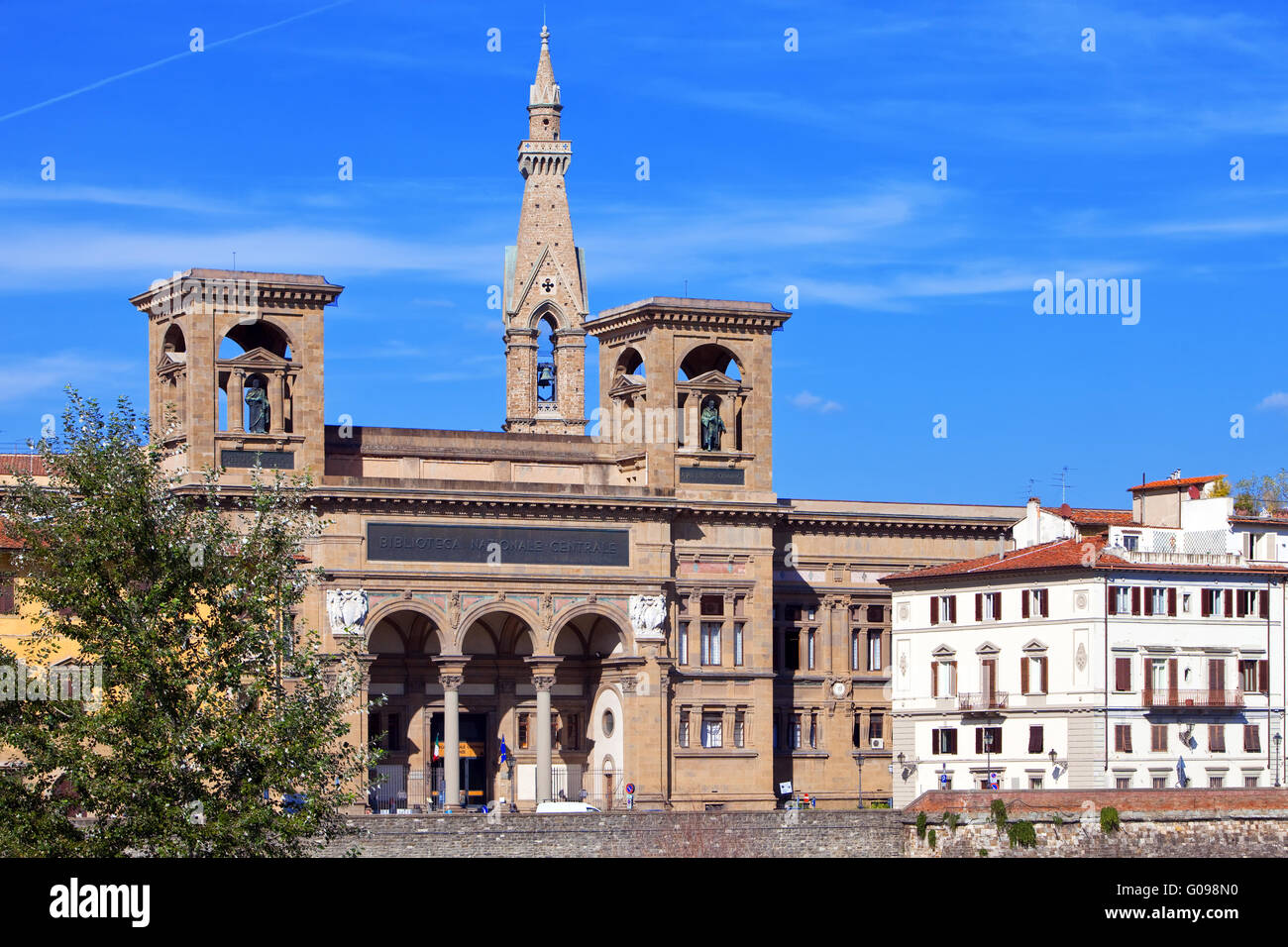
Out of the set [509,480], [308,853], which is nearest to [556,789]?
[509,480]

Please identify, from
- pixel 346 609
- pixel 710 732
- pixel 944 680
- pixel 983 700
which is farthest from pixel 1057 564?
pixel 346 609

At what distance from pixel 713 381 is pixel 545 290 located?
1286 inches

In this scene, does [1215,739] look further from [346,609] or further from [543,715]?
[346,609]

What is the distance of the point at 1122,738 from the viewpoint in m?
73.9

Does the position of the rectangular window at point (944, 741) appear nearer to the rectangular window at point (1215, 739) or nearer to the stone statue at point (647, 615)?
the rectangular window at point (1215, 739)

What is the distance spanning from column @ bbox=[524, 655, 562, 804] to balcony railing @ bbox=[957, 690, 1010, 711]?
13728mm

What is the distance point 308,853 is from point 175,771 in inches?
417

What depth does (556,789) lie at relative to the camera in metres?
79.9

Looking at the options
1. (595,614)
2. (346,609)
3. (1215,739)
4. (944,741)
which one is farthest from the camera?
(944,741)

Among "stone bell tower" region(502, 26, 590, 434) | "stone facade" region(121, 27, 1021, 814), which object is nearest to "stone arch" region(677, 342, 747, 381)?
"stone facade" region(121, 27, 1021, 814)

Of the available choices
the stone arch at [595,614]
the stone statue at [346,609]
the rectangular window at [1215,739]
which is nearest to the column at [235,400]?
the stone statue at [346,609]
